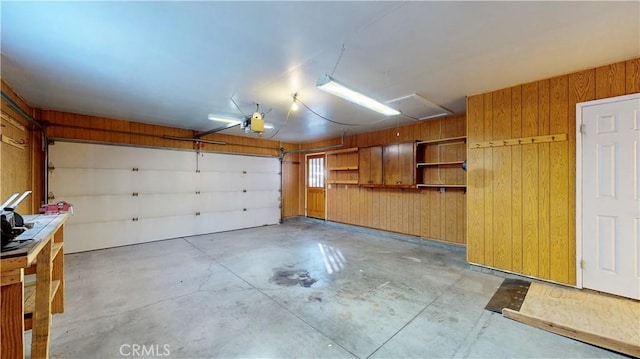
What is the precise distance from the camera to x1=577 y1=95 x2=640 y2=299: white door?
2564 mm

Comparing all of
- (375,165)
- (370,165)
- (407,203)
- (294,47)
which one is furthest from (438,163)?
(294,47)

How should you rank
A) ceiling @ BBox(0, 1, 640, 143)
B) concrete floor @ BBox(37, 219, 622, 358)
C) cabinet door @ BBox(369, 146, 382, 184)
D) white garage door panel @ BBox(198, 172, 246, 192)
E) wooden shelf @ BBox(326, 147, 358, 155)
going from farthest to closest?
wooden shelf @ BBox(326, 147, 358, 155), white garage door panel @ BBox(198, 172, 246, 192), cabinet door @ BBox(369, 146, 382, 184), concrete floor @ BBox(37, 219, 622, 358), ceiling @ BBox(0, 1, 640, 143)

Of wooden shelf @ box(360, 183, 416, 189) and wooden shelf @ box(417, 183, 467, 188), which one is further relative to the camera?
wooden shelf @ box(360, 183, 416, 189)

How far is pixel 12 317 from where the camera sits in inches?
48.5

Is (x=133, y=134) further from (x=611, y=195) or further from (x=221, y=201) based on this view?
(x=611, y=195)

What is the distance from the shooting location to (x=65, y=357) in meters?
1.84

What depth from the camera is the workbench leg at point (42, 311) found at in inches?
60.6

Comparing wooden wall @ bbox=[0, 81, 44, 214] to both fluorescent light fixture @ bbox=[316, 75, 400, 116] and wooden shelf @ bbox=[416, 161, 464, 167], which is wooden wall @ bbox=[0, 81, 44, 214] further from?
wooden shelf @ bbox=[416, 161, 464, 167]

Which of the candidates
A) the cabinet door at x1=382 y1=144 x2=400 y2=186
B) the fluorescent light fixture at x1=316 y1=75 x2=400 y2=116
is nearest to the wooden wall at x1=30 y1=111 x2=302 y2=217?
the cabinet door at x1=382 y1=144 x2=400 y2=186

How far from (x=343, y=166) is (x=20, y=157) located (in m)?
6.06

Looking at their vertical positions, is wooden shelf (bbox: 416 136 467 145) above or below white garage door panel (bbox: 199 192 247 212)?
above

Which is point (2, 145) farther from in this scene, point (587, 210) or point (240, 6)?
point (587, 210)

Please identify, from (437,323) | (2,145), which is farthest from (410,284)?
(2,145)

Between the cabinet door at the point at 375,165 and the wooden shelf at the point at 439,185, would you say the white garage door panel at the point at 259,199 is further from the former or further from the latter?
the wooden shelf at the point at 439,185
